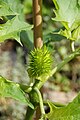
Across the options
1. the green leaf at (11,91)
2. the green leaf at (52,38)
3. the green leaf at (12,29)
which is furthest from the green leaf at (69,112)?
the green leaf at (52,38)

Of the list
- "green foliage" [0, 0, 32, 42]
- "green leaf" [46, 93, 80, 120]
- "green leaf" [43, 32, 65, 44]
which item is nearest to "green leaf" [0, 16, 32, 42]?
"green foliage" [0, 0, 32, 42]

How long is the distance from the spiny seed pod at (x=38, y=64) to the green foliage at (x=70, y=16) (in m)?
0.09

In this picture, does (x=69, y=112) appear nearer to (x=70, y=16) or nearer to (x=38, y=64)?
(x=38, y=64)

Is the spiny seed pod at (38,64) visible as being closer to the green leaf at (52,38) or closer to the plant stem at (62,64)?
the plant stem at (62,64)

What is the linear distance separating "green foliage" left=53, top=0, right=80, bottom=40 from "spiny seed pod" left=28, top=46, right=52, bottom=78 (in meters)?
→ 0.09

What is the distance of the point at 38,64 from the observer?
1.22 metres

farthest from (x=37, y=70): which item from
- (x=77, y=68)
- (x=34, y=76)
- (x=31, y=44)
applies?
(x=77, y=68)

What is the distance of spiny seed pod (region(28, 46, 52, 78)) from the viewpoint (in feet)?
3.97

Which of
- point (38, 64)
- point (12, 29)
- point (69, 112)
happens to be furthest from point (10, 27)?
point (69, 112)

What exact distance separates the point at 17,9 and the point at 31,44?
0.45 ft

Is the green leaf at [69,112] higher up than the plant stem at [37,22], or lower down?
lower down

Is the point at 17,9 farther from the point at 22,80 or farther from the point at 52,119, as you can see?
the point at 22,80

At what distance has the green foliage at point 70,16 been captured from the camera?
1226mm

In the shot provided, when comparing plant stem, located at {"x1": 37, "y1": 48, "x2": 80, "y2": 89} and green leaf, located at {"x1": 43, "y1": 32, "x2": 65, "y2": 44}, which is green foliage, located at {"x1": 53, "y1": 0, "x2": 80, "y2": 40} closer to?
plant stem, located at {"x1": 37, "y1": 48, "x2": 80, "y2": 89}
